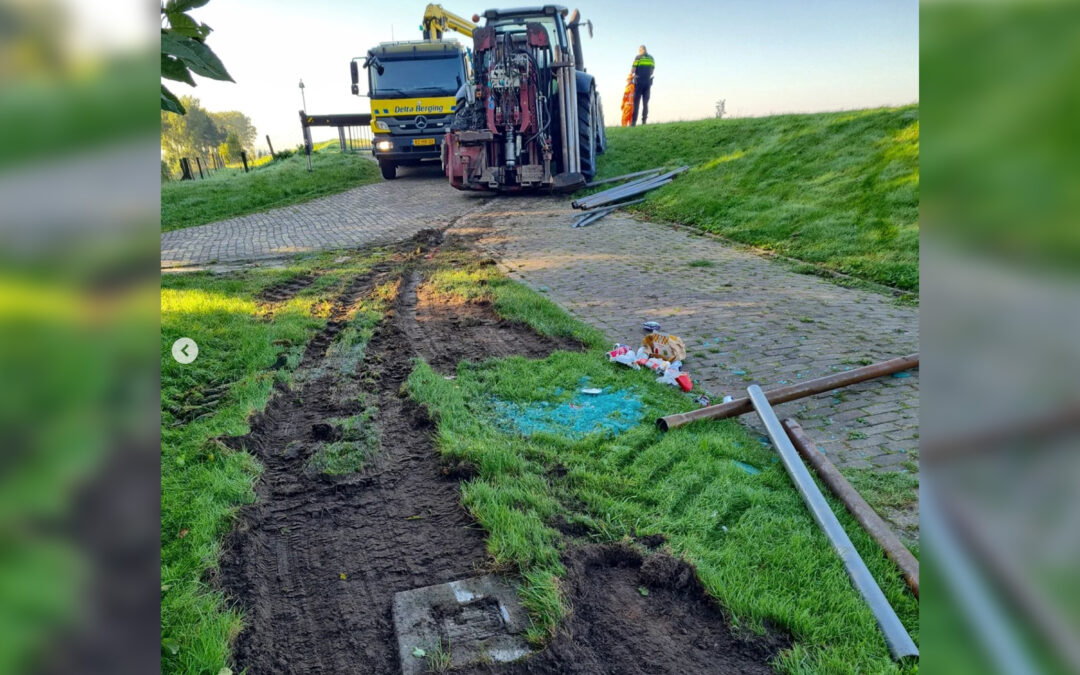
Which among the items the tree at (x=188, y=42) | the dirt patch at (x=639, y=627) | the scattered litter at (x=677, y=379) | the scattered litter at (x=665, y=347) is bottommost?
the dirt patch at (x=639, y=627)

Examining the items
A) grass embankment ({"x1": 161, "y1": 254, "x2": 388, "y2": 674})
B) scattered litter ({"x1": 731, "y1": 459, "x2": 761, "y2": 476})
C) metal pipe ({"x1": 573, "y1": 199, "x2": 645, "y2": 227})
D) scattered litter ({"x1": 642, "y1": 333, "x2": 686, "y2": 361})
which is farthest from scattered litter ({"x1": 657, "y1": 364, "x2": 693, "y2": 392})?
metal pipe ({"x1": 573, "y1": 199, "x2": 645, "y2": 227})

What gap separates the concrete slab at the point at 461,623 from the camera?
8.74ft

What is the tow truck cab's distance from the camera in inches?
706

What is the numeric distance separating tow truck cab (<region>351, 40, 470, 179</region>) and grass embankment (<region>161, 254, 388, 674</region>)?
9.87 meters

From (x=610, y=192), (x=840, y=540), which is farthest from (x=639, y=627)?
(x=610, y=192)

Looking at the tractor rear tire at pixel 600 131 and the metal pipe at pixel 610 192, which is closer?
the metal pipe at pixel 610 192

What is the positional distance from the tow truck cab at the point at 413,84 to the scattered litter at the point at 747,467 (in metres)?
15.6

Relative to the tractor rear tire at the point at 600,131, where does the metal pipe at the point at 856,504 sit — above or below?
below

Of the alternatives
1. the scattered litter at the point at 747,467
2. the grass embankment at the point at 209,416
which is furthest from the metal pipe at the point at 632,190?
the scattered litter at the point at 747,467

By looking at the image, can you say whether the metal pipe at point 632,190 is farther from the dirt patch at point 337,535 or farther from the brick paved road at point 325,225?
the dirt patch at point 337,535

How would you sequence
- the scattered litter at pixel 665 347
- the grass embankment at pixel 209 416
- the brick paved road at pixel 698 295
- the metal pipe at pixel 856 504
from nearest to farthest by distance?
the grass embankment at pixel 209 416 < the metal pipe at pixel 856 504 < the brick paved road at pixel 698 295 < the scattered litter at pixel 665 347

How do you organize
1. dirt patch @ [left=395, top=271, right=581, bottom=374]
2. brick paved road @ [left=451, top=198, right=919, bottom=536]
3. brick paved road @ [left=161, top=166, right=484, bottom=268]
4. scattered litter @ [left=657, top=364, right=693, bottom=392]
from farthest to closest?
1. brick paved road @ [left=161, top=166, right=484, bottom=268]
2. dirt patch @ [left=395, top=271, right=581, bottom=374]
3. scattered litter @ [left=657, top=364, right=693, bottom=392]
4. brick paved road @ [left=451, top=198, right=919, bottom=536]

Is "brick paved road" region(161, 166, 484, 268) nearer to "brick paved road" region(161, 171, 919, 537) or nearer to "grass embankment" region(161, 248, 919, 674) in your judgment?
"brick paved road" region(161, 171, 919, 537)
